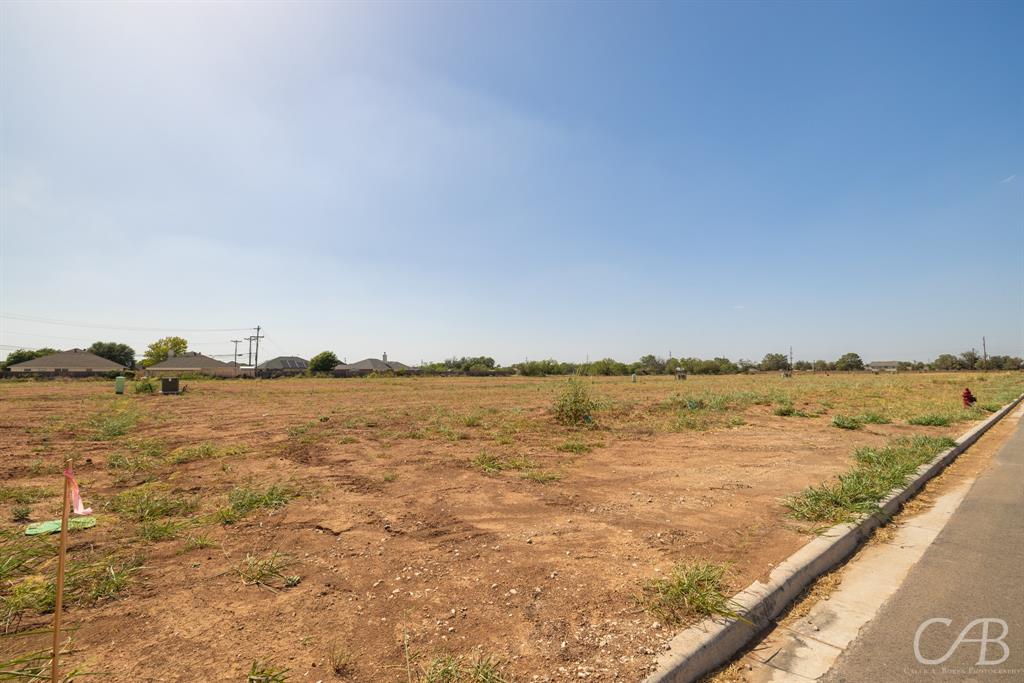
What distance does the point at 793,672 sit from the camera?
247 centimetres

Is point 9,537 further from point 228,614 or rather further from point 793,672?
point 793,672

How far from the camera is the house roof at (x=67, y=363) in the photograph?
69.2 meters

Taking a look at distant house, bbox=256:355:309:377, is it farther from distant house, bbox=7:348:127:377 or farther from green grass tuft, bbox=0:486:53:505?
green grass tuft, bbox=0:486:53:505

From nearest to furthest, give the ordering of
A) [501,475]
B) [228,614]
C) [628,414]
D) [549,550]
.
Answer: [228,614] < [549,550] < [501,475] < [628,414]

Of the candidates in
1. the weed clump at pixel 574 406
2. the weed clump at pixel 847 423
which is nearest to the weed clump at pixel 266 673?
the weed clump at pixel 574 406

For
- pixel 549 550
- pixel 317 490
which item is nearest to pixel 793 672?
pixel 549 550

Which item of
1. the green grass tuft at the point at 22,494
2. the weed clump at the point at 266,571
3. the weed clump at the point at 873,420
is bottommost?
the weed clump at the point at 266,571

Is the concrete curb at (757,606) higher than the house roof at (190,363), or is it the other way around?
the house roof at (190,363)

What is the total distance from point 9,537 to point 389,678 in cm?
483

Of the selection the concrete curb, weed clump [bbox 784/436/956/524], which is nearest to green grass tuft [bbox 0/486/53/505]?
the concrete curb

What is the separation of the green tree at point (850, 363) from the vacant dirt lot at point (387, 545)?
395 ft

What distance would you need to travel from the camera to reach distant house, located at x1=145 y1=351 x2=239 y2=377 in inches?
3000

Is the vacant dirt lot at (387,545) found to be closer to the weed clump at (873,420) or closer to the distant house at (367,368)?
the weed clump at (873,420)

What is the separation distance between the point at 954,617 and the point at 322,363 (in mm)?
92473
